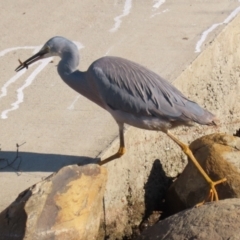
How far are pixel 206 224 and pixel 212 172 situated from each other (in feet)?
5.22

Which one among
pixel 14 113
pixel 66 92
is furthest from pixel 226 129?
pixel 14 113

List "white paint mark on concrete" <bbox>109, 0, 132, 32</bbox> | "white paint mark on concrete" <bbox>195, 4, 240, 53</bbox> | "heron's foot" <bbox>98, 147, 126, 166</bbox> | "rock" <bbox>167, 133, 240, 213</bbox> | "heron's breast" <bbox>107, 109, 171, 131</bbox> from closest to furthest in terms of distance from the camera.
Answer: "heron's breast" <bbox>107, 109, 171, 131</bbox>, "heron's foot" <bbox>98, 147, 126, 166</bbox>, "rock" <bbox>167, 133, 240, 213</bbox>, "white paint mark on concrete" <bbox>195, 4, 240, 53</bbox>, "white paint mark on concrete" <bbox>109, 0, 132, 32</bbox>

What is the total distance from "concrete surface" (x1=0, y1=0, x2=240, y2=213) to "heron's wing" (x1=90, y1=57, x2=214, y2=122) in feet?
1.70

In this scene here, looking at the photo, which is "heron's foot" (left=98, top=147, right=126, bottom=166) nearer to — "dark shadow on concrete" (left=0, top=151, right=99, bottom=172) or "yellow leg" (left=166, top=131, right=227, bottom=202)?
"dark shadow on concrete" (left=0, top=151, right=99, bottom=172)

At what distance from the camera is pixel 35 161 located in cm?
634

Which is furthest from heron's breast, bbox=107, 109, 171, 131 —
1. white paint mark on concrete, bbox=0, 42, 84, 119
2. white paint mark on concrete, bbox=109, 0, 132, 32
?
white paint mark on concrete, bbox=109, 0, 132, 32

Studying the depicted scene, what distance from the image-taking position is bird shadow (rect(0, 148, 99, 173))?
624 cm

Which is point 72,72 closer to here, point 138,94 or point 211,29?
point 138,94

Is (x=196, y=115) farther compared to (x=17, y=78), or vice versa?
(x=17, y=78)

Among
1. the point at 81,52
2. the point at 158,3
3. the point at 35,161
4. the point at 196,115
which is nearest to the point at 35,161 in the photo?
the point at 35,161

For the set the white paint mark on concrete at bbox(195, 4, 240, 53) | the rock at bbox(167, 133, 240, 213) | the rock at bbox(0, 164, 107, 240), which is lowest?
the white paint mark on concrete at bbox(195, 4, 240, 53)

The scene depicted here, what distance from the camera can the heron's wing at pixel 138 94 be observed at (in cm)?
606

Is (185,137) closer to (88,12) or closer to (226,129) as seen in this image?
(226,129)

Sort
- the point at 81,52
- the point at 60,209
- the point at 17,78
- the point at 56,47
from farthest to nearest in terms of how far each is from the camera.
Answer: the point at 81,52
the point at 17,78
the point at 56,47
the point at 60,209
